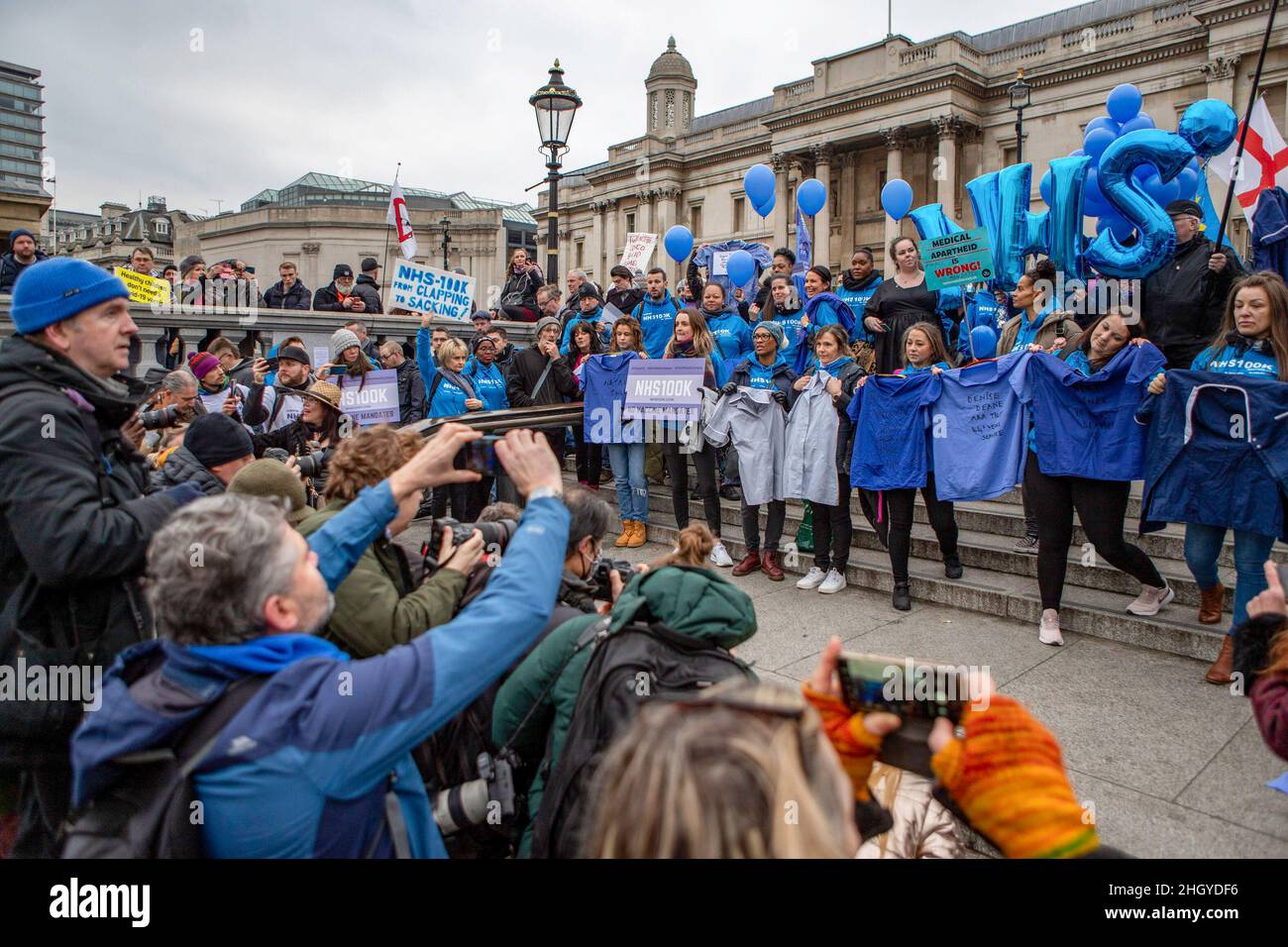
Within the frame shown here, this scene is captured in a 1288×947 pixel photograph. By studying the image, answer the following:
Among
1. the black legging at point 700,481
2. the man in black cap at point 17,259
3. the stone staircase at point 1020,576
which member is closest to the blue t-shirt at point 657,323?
the black legging at point 700,481

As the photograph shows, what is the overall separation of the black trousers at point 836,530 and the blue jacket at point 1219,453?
2.36 metres

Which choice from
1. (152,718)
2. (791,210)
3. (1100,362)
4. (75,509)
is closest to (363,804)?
(152,718)

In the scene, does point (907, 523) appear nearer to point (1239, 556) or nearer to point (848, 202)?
point (1239, 556)

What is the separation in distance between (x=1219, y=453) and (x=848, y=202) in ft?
155

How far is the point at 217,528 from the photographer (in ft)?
5.61

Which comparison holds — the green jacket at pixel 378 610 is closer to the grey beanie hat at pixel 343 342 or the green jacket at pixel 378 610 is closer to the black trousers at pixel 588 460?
the grey beanie hat at pixel 343 342

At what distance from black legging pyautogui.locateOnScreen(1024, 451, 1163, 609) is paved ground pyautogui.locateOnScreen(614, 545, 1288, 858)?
51 cm

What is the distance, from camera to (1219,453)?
190 inches

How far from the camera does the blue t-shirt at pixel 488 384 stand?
9.51 m

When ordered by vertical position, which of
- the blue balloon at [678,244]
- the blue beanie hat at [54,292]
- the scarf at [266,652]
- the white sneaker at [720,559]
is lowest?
the white sneaker at [720,559]

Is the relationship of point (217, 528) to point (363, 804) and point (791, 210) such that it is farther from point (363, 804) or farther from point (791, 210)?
point (791, 210)

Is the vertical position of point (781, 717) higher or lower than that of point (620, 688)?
higher
